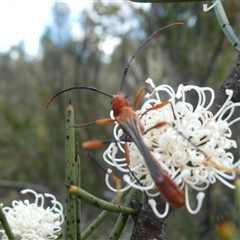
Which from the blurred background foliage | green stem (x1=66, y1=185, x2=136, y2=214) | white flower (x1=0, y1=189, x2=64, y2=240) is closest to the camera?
green stem (x1=66, y1=185, x2=136, y2=214)

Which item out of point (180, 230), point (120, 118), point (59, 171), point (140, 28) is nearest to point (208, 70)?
point (140, 28)

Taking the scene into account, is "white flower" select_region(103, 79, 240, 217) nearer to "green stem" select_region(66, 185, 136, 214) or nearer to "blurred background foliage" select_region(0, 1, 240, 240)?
"green stem" select_region(66, 185, 136, 214)

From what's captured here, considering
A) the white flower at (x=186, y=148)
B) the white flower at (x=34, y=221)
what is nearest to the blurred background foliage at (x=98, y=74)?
the white flower at (x=34, y=221)

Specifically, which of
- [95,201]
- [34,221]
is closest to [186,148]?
[95,201]

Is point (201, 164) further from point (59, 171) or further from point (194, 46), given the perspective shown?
point (59, 171)

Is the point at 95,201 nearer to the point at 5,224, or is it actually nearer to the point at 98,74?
the point at 5,224

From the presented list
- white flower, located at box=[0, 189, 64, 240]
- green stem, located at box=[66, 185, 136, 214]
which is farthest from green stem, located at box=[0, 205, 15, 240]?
white flower, located at box=[0, 189, 64, 240]

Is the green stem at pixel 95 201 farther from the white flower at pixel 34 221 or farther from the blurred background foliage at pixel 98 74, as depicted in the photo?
the blurred background foliage at pixel 98 74
